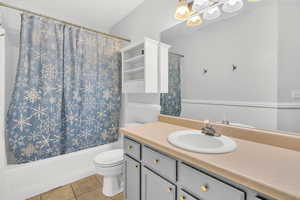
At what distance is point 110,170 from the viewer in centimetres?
141

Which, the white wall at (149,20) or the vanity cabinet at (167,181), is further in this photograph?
the white wall at (149,20)

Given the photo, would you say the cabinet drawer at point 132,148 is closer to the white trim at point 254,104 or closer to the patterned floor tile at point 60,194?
the white trim at point 254,104

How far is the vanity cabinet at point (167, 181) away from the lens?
1.93 feet

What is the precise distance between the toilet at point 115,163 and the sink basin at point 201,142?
0.64m

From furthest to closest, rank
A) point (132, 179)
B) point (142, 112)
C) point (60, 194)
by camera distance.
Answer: point (142, 112) < point (60, 194) < point (132, 179)

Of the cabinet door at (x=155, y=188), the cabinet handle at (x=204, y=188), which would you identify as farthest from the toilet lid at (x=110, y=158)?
the cabinet handle at (x=204, y=188)

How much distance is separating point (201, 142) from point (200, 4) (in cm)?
119

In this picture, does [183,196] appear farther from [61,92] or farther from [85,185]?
[61,92]

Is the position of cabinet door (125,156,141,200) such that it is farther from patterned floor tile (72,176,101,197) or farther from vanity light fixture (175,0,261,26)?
vanity light fixture (175,0,261,26)

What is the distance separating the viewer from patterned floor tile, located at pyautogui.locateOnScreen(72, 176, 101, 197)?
1570 mm

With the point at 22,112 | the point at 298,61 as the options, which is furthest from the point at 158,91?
the point at 22,112

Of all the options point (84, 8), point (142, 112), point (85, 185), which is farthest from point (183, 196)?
point (84, 8)

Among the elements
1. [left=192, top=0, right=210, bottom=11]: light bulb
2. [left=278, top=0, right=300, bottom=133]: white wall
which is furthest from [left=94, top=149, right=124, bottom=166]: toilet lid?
[left=192, top=0, right=210, bottom=11]: light bulb

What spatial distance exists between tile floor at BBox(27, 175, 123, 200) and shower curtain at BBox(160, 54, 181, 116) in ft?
3.78
